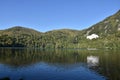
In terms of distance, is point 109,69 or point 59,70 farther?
point 59,70

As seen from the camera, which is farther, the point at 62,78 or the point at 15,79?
the point at 62,78

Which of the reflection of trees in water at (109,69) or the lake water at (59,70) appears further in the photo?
the reflection of trees in water at (109,69)

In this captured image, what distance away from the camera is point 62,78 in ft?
212

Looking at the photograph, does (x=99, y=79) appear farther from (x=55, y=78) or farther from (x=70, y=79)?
(x=55, y=78)

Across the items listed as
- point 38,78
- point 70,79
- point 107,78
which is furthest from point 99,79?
point 38,78

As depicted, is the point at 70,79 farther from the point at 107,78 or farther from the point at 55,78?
the point at 107,78

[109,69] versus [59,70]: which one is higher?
[109,69]

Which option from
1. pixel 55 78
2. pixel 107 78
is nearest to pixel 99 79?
pixel 107 78

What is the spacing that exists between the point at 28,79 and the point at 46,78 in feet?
19.6

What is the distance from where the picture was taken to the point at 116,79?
63438 millimetres

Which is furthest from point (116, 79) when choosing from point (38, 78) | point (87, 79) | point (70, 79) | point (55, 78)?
point (38, 78)

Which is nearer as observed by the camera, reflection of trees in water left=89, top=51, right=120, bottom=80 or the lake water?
the lake water

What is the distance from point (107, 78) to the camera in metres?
65.1

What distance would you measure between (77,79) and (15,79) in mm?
19607
